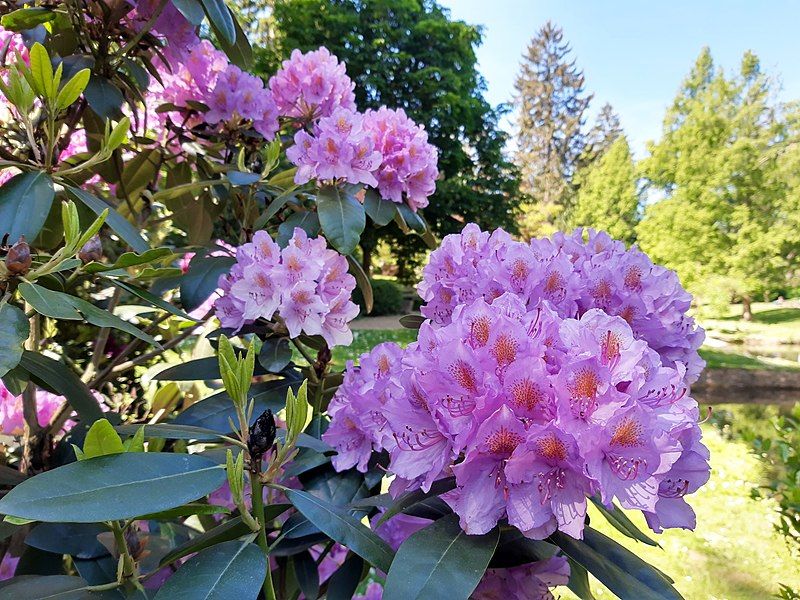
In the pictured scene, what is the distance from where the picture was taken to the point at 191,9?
0.82 metres

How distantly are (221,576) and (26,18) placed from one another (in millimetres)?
874

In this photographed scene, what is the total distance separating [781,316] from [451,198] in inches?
408

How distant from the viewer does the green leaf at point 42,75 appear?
0.58 metres

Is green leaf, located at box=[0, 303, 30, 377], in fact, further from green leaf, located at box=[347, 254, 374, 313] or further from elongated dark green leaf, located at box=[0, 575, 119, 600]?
green leaf, located at box=[347, 254, 374, 313]

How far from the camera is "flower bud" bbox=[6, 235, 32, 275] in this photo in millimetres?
536


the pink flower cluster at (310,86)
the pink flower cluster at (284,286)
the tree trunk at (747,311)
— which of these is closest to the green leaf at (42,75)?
the pink flower cluster at (284,286)

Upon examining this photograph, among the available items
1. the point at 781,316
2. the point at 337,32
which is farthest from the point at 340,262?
the point at 781,316

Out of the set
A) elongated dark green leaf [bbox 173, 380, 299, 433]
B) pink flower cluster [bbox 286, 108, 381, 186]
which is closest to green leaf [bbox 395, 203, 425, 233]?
pink flower cluster [bbox 286, 108, 381, 186]

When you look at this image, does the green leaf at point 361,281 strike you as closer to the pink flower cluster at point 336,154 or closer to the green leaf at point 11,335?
the pink flower cluster at point 336,154

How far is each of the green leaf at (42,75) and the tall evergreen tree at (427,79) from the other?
12046mm

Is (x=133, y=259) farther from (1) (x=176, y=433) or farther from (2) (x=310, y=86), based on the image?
(2) (x=310, y=86)

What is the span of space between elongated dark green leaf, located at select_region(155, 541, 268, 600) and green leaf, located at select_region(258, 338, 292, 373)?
1.39 feet

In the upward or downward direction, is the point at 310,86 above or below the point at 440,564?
above

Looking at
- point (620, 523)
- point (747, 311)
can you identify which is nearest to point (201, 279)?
point (620, 523)
